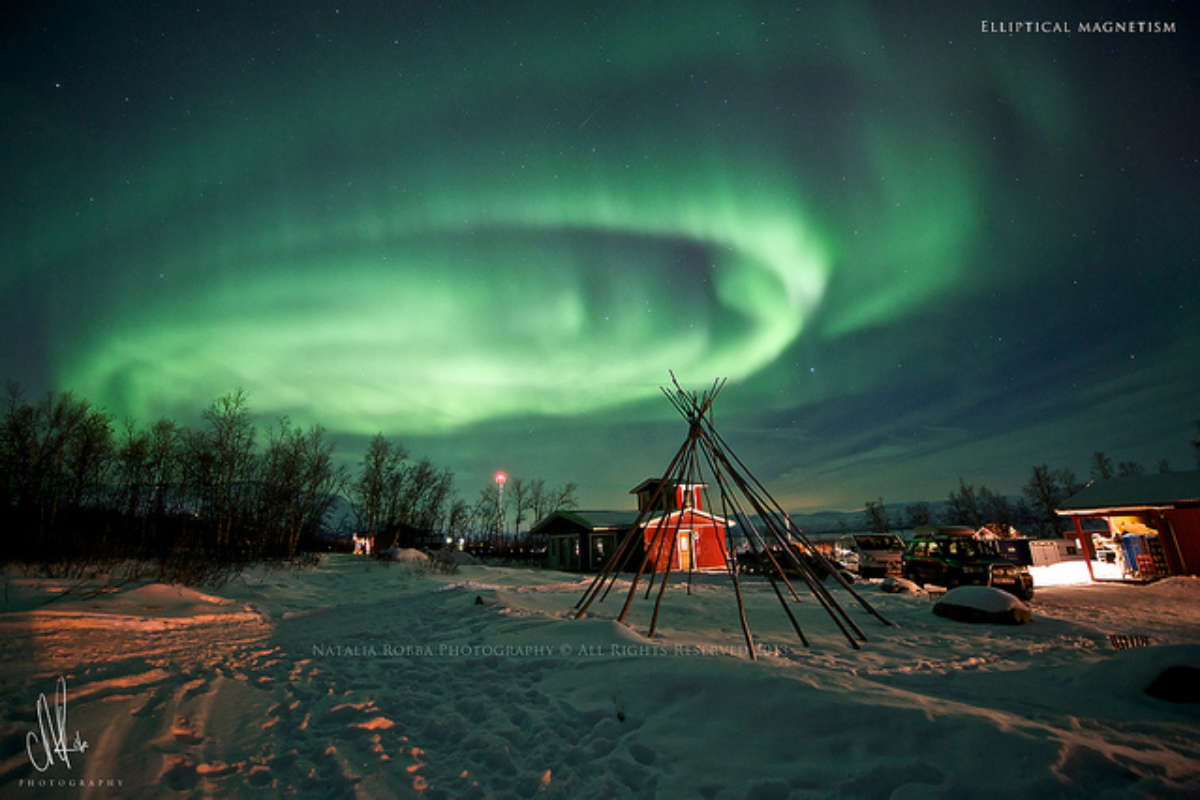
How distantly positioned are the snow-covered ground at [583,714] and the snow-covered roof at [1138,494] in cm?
1569

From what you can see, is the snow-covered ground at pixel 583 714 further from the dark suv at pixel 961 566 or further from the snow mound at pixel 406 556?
the snow mound at pixel 406 556

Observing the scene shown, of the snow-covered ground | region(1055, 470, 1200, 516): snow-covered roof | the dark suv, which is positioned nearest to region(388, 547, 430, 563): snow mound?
the snow-covered ground

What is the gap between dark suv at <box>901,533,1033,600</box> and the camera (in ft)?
43.4

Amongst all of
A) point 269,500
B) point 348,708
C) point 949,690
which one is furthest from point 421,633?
point 269,500

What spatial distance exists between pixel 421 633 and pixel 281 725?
13.2 feet

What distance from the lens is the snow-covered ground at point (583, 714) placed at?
3033mm

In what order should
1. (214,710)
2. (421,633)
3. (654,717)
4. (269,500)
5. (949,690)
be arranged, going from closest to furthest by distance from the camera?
(654,717) < (214,710) < (949,690) < (421,633) < (269,500)

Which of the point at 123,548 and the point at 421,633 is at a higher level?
the point at 123,548

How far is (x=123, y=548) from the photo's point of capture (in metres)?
14.9

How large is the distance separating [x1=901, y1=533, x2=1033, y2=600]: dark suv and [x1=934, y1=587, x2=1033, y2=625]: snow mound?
4.14 metres

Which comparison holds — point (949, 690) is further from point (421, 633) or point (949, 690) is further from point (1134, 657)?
point (421, 633)
